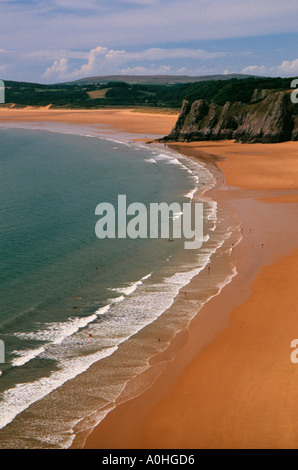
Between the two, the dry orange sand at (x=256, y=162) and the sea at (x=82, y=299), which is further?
the dry orange sand at (x=256, y=162)

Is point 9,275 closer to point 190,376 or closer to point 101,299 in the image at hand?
point 101,299

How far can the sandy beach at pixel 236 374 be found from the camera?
47.3 feet

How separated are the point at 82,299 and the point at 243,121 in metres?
66.5

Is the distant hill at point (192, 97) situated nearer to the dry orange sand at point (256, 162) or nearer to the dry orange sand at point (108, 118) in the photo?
the dry orange sand at point (108, 118)

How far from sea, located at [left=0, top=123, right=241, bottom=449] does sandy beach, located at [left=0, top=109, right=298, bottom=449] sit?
0.78m

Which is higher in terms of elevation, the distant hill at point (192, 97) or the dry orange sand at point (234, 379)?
the distant hill at point (192, 97)

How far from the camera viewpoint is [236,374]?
686 inches

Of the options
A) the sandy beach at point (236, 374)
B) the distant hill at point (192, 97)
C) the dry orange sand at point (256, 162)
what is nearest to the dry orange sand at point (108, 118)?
the distant hill at point (192, 97)

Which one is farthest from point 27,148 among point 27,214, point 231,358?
point 231,358

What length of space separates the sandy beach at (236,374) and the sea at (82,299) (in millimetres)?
781

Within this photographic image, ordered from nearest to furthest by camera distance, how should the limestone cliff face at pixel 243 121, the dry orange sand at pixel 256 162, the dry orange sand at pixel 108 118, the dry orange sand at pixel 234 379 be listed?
1. the dry orange sand at pixel 234 379
2. the dry orange sand at pixel 256 162
3. the limestone cliff face at pixel 243 121
4. the dry orange sand at pixel 108 118

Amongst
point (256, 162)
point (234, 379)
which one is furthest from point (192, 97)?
point (234, 379)

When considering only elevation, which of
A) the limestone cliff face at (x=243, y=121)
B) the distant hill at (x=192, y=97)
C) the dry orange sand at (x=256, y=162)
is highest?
the distant hill at (x=192, y=97)

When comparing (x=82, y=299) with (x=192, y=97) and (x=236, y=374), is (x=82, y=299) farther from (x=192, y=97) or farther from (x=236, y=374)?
(x=192, y=97)
